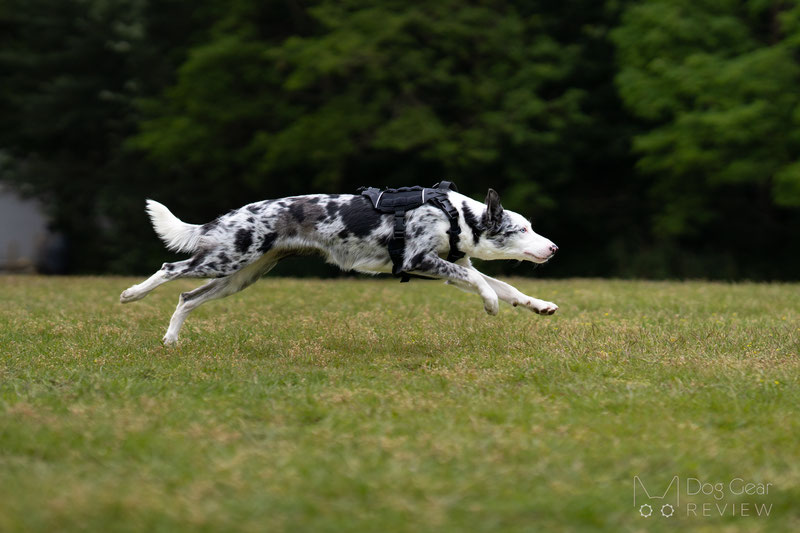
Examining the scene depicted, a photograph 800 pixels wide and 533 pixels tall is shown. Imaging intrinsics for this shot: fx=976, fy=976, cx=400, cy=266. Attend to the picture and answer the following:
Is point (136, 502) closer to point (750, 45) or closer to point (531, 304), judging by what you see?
point (531, 304)

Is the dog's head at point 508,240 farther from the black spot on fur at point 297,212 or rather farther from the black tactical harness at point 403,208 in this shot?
the black spot on fur at point 297,212

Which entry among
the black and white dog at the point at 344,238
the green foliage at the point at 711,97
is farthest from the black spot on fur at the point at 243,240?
the green foliage at the point at 711,97

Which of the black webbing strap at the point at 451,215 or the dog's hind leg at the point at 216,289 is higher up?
the black webbing strap at the point at 451,215

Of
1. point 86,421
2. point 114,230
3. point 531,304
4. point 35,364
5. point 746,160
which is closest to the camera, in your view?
point 86,421

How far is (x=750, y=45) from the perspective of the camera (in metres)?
20.4

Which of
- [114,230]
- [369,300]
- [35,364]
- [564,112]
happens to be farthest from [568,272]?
[35,364]

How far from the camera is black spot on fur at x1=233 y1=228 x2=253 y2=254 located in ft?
25.8

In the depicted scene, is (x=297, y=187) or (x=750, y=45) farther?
(x=297, y=187)

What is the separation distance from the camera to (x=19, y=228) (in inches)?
1235

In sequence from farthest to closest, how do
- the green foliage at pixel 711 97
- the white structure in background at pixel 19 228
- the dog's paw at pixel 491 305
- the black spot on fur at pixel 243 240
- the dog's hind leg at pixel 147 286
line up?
the white structure in background at pixel 19 228, the green foliage at pixel 711 97, the black spot on fur at pixel 243 240, the dog's hind leg at pixel 147 286, the dog's paw at pixel 491 305

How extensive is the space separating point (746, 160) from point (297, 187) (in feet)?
36.9

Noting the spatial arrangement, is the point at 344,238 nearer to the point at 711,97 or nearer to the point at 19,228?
the point at 711,97

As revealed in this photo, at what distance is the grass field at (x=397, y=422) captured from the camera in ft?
13.3

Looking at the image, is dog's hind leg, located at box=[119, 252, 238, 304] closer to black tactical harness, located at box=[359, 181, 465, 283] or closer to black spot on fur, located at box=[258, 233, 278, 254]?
black spot on fur, located at box=[258, 233, 278, 254]
